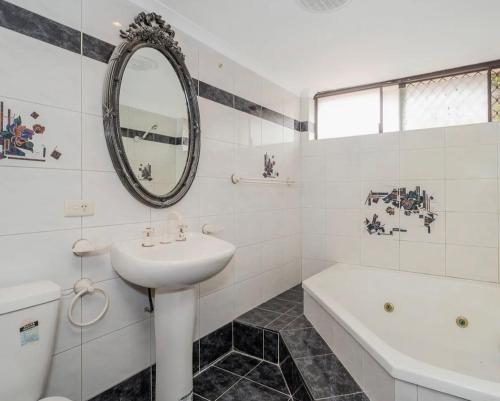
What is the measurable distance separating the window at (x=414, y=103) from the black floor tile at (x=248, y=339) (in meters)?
2.02

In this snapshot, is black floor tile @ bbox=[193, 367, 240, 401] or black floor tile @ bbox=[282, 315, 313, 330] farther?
black floor tile @ bbox=[282, 315, 313, 330]

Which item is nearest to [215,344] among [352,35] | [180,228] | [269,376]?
[269,376]

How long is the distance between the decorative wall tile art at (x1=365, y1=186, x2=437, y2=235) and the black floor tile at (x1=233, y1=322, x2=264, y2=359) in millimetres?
1396

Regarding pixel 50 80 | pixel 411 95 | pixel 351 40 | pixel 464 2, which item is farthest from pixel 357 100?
pixel 50 80

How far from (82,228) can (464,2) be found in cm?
235

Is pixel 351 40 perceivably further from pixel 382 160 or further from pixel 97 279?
pixel 97 279

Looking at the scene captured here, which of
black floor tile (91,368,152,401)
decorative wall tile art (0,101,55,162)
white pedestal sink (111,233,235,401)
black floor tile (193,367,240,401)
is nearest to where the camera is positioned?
decorative wall tile art (0,101,55,162)

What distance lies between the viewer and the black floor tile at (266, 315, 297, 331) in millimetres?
2170

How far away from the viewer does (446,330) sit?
2.12 meters

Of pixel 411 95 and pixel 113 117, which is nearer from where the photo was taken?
pixel 113 117

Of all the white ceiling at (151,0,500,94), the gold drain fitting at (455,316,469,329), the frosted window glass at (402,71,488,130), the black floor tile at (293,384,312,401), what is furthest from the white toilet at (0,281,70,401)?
the frosted window glass at (402,71,488,130)

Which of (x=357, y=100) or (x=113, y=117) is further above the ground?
(x=357, y=100)

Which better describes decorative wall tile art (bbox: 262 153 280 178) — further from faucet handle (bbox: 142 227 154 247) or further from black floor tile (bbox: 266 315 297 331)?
faucet handle (bbox: 142 227 154 247)

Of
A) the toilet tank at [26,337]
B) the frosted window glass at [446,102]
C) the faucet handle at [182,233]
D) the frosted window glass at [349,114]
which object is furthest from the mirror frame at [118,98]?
the frosted window glass at [446,102]
